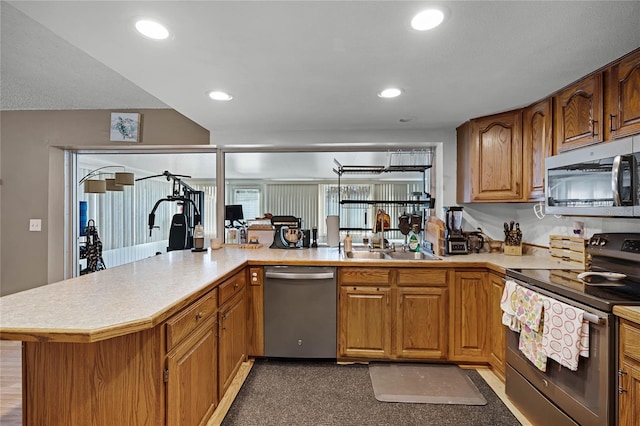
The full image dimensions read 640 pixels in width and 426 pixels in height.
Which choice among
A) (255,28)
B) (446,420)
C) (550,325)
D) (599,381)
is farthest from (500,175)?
(255,28)

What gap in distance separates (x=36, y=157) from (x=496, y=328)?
4.48m

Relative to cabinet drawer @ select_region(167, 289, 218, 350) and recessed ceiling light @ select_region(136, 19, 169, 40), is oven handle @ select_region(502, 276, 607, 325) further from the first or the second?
recessed ceiling light @ select_region(136, 19, 169, 40)

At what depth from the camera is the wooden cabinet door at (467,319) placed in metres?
2.41

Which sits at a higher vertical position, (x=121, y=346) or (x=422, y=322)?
(x=121, y=346)

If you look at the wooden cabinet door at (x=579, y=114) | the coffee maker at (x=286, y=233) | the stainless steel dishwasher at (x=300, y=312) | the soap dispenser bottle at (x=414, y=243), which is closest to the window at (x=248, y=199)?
the coffee maker at (x=286, y=233)

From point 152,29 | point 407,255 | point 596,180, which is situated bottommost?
point 407,255

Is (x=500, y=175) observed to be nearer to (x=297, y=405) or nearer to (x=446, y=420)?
(x=446, y=420)

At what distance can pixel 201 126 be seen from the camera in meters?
3.10

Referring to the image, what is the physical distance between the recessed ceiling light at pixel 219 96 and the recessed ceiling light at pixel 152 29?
26.9 inches

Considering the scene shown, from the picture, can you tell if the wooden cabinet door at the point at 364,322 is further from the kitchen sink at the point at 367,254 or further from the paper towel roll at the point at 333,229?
the paper towel roll at the point at 333,229

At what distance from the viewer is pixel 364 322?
97.1 inches

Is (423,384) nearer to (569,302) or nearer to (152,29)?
(569,302)

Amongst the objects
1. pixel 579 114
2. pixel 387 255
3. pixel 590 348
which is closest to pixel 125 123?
pixel 387 255

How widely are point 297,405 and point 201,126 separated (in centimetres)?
258
